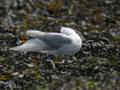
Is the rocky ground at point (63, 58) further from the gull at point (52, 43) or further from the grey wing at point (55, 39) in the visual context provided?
the grey wing at point (55, 39)

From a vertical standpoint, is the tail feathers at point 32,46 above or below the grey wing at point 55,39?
below

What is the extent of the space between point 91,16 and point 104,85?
3553 mm

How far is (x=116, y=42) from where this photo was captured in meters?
6.38

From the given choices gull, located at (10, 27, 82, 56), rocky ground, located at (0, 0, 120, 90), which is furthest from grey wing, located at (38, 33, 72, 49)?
rocky ground, located at (0, 0, 120, 90)

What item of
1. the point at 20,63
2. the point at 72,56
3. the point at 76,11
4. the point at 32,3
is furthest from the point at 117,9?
the point at 20,63

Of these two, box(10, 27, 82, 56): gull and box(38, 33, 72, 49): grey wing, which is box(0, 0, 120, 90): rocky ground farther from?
box(38, 33, 72, 49): grey wing

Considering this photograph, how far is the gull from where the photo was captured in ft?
17.4

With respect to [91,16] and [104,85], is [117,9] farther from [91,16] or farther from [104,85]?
[104,85]

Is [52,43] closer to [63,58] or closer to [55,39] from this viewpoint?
[55,39]

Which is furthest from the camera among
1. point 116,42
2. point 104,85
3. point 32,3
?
point 32,3

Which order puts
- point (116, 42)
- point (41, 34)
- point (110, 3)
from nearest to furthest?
point (41, 34), point (116, 42), point (110, 3)

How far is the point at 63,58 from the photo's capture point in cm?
557

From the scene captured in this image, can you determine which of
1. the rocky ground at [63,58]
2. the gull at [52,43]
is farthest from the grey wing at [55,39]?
the rocky ground at [63,58]

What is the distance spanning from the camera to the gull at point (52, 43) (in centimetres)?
530
